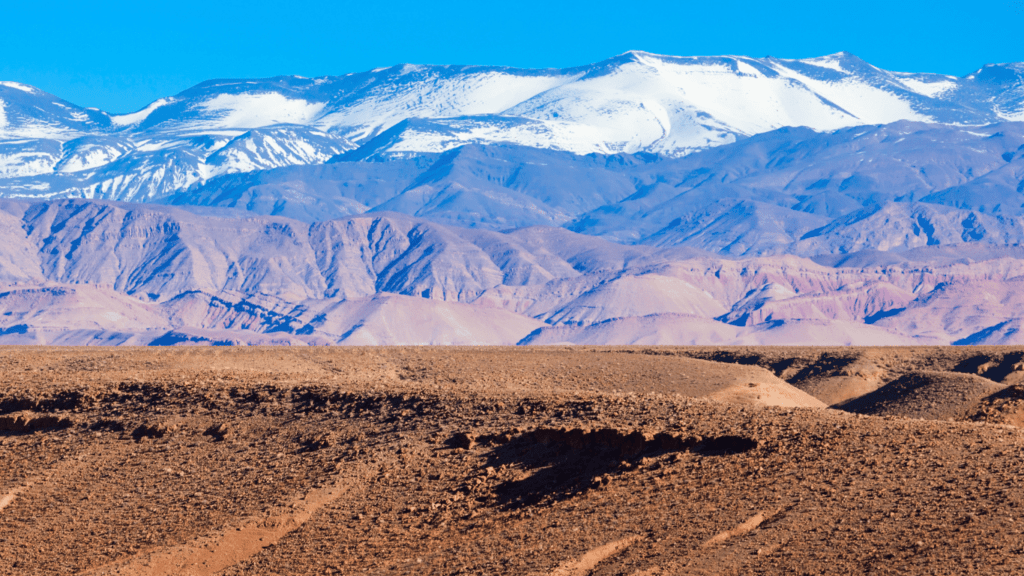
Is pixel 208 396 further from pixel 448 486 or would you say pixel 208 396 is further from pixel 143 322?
pixel 143 322

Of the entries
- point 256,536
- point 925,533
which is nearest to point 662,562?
point 925,533

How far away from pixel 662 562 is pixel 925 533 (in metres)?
3.07

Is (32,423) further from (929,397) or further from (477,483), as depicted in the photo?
(929,397)

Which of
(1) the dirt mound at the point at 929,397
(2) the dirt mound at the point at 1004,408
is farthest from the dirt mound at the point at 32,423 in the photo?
(2) the dirt mound at the point at 1004,408

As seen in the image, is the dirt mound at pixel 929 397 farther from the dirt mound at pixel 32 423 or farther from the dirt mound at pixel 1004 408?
the dirt mound at pixel 32 423

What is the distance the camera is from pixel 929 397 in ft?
98.4

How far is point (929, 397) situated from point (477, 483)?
54.7 ft

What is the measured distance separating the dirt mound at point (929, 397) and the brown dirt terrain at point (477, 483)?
4.51ft

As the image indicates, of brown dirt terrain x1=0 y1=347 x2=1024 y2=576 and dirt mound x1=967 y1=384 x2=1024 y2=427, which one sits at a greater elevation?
dirt mound x1=967 y1=384 x2=1024 y2=427

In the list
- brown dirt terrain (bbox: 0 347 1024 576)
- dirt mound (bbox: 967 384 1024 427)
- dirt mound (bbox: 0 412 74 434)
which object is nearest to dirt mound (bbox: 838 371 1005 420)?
dirt mound (bbox: 967 384 1024 427)

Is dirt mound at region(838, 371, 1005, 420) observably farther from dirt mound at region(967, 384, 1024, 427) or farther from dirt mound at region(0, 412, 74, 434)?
dirt mound at region(0, 412, 74, 434)

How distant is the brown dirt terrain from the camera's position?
14.0m

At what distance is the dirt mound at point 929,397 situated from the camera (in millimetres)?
28875

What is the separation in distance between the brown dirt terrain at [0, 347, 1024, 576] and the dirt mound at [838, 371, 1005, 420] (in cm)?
137
